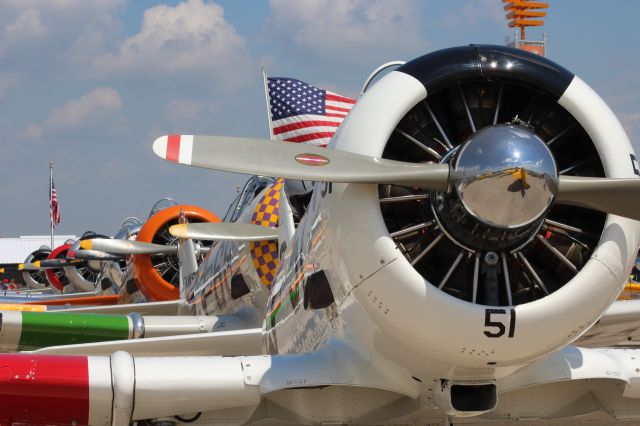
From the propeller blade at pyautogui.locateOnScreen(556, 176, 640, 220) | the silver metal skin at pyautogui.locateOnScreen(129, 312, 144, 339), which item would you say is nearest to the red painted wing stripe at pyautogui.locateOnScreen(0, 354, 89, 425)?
the propeller blade at pyautogui.locateOnScreen(556, 176, 640, 220)

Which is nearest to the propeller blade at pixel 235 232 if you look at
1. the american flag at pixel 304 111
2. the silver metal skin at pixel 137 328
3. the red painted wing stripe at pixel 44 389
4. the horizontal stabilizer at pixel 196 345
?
the american flag at pixel 304 111

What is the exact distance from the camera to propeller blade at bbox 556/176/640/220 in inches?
191

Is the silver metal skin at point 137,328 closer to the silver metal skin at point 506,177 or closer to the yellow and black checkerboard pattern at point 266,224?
the yellow and black checkerboard pattern at point 266,224

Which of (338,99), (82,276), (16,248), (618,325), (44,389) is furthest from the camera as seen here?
(16,248)

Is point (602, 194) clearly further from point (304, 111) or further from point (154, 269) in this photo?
point (154, 269)

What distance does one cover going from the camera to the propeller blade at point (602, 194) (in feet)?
15.9

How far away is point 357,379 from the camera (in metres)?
5.54

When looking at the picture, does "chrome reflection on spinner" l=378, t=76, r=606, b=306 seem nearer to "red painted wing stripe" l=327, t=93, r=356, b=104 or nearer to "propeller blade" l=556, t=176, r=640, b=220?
"propeller blade" l=556, t=176, r=640, b=220

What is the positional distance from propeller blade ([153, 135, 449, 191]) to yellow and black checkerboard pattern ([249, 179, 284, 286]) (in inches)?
239

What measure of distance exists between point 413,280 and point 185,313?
10.3 m

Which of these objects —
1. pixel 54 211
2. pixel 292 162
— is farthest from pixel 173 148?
pixel 54 211

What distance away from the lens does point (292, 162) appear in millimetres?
4977

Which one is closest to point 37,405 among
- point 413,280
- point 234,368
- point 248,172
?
point 234,368

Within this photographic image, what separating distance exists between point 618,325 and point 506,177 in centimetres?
458
